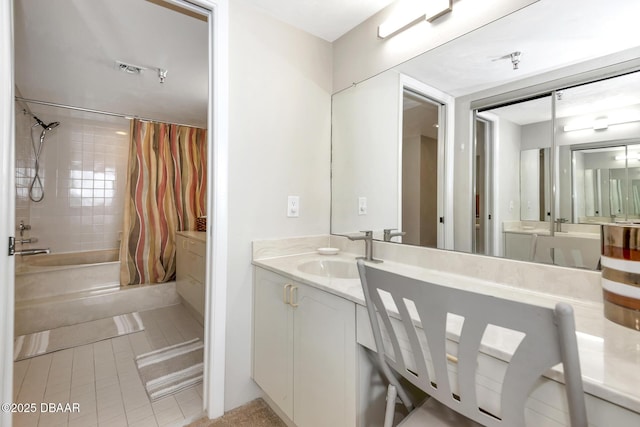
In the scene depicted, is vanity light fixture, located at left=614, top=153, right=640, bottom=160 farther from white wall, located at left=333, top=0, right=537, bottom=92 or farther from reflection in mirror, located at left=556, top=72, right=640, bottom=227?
white wall, located at left=333, top=0, right=537, bottom=92

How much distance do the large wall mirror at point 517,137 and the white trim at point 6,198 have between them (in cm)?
164

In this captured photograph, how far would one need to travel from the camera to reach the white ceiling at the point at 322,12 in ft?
5.07

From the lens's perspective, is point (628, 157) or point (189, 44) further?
point (189, 44)

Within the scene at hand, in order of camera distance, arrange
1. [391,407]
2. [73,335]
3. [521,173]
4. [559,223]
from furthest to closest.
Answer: [73,335] → [521,173] → [559,223] → [391,407]

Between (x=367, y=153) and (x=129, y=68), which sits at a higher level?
(x=129, y=68)

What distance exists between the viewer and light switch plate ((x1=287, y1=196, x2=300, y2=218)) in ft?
5.77

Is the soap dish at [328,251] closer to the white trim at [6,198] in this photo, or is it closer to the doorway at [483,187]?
the doorway at [483,187]

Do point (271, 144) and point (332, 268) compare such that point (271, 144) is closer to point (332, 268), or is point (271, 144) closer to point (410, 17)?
point (332, 268)

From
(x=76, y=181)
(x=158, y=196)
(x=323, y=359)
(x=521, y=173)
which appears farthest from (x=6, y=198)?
(x=76, y=181)

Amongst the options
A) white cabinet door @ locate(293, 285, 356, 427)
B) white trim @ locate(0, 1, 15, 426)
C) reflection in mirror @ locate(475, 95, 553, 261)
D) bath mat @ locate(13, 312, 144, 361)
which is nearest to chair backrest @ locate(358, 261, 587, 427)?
white cabinet door @ locate(293, 285, 356, 427)

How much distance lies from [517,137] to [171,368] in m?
2.44

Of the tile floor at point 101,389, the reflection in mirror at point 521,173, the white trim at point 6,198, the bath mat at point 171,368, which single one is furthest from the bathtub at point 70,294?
the reflection in mirror at point 521,173

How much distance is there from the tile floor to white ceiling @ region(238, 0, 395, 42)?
2.31m

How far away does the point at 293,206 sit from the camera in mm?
1775
